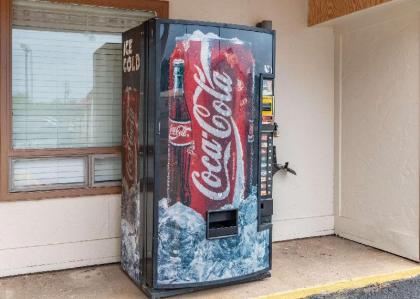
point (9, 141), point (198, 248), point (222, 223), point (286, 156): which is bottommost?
point (198, 248)

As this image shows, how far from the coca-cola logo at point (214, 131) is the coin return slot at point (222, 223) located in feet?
0.42

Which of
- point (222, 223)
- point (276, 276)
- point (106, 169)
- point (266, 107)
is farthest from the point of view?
point (106, 169)

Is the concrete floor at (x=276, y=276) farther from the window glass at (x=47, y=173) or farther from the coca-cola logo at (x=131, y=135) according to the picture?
the coca-cola logo at (x=131, y=135)

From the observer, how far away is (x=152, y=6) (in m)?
4.25

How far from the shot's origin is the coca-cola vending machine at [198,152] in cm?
335

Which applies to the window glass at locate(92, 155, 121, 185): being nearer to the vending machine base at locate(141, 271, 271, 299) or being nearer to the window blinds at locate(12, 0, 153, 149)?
the window blinds at locate(12, 0, 153, 149)

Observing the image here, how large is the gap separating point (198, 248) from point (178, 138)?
0.82 metres

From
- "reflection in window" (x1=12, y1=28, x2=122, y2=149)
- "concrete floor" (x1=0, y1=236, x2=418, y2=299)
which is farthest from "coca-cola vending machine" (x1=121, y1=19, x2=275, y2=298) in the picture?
"reflection in window" (x1=12, y1=28, x2=122, y2=149)

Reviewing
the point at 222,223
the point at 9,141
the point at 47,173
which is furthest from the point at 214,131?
the point at 9,141

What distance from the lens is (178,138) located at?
3.38 metres

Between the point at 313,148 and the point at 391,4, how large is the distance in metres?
1.70

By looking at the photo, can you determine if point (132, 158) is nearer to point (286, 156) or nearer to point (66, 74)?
point (66, 74)

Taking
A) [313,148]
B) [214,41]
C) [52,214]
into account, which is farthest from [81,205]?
[313,148]

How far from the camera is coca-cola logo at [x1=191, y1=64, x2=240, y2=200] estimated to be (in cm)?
342
